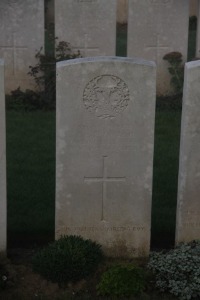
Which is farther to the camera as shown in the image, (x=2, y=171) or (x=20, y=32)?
(x=20, y=32)

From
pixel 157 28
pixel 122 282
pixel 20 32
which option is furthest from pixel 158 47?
Answer: pixel 122 282

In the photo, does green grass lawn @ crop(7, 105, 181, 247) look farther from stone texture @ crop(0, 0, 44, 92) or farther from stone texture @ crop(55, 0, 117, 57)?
stone texture @ crop(55, 0, 117, 57)

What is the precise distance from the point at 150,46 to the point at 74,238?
6806mm

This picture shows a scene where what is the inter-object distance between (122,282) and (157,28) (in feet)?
24.0

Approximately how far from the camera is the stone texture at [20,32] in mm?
11695

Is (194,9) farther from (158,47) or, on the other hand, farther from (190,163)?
(190,163)

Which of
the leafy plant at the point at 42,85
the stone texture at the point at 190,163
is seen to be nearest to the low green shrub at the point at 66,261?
the stone texture at the point at 190,163

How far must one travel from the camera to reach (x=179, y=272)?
575 cm

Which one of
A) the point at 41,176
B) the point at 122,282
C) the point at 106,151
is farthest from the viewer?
the point at 41,176

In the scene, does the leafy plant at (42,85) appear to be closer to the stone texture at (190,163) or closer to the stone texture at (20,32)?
the stone texture at (20,32)

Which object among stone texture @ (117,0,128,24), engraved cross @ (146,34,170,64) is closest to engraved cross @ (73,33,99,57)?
engraved cross @ (146,34,170,64)

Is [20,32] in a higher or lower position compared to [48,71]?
higher

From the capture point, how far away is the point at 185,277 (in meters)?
5.73

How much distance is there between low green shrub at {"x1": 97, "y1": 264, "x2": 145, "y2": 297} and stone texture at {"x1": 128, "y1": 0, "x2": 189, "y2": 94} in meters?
6.97
